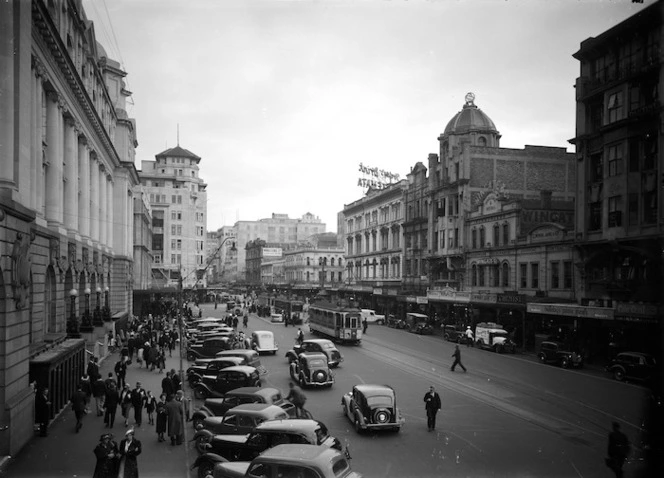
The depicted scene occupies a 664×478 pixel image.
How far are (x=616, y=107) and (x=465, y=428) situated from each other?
23.2 metres

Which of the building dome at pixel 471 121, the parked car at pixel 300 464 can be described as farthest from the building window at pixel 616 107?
the parked car at pixel 300 464

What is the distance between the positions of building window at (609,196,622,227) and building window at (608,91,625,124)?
4571 millimetres

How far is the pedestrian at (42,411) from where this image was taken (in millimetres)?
16234

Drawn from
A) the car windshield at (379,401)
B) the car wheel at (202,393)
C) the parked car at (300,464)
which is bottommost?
the car wheel at (202,393)

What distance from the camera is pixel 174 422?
52.0 ft

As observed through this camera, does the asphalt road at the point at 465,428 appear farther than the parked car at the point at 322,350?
No

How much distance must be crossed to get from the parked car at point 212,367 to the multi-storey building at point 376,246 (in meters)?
39.8

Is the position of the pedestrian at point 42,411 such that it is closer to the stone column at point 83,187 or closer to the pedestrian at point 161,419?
the pedestrian at point 161,419

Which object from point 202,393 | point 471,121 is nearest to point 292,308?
point 471,121

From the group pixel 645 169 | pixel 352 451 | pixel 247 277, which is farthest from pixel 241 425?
pixel 247 277

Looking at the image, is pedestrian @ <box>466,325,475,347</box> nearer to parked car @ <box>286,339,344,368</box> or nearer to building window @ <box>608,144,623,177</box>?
parked car @ <box>286,339,344,368</box>

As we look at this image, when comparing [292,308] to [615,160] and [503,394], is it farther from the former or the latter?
[503,394]

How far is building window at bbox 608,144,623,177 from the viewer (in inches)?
1260

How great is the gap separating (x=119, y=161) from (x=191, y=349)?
83.2ft
